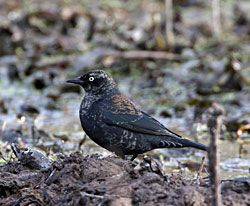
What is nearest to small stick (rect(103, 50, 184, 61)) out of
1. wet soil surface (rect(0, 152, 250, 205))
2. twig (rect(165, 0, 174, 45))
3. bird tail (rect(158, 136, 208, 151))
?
twig (rect(165, 0, 174, 45))

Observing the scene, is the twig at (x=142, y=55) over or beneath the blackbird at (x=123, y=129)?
over

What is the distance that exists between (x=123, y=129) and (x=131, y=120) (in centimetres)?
13

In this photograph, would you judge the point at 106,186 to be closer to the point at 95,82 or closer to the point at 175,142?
the point at 175,142

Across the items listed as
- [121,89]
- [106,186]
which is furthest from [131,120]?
[121,89]

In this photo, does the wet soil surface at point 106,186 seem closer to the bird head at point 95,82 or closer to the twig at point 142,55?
the bird head at point 95,82

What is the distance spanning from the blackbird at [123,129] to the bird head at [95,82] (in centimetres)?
22

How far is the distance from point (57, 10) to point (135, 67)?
10.7ft

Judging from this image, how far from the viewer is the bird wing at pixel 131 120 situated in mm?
7035

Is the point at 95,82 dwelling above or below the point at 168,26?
below

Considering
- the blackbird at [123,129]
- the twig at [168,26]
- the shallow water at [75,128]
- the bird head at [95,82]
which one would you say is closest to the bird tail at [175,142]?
the blackbird at [123,129]

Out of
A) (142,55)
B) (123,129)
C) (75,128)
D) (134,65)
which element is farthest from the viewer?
(134,65)

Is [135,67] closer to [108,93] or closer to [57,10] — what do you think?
[57,10]

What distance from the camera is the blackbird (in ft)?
22.7

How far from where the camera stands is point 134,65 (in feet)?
43.5
